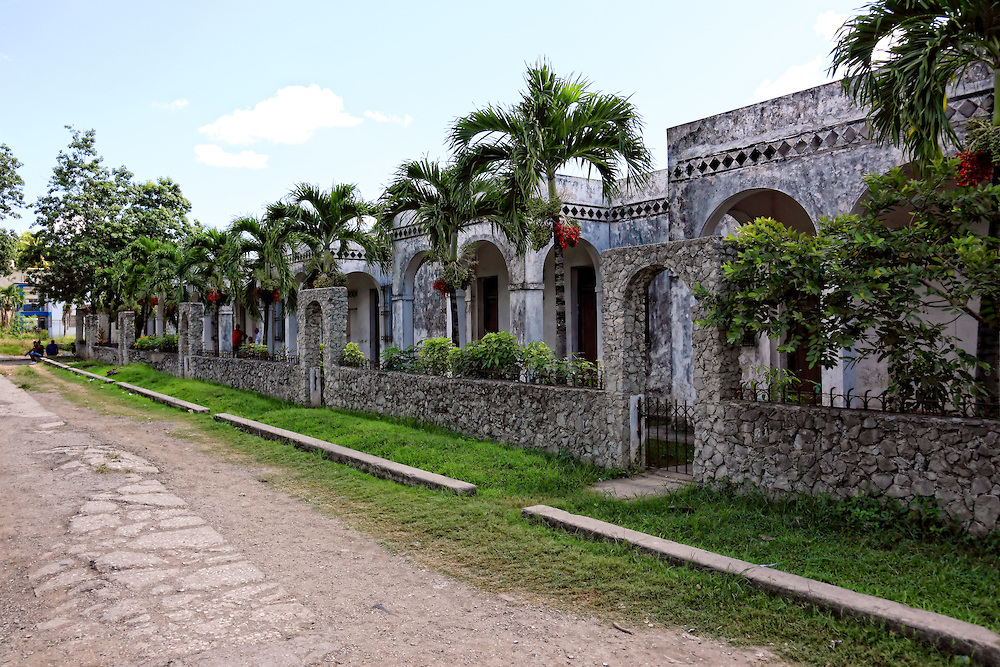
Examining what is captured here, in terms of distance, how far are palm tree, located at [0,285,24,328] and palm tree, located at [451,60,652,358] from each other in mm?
51859

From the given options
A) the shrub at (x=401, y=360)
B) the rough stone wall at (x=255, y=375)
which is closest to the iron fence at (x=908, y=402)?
the shrub at (x=401, y=360)

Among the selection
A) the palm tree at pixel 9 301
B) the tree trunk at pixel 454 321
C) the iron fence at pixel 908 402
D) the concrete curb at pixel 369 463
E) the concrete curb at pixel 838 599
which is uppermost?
the palm tree at pixel 9 301

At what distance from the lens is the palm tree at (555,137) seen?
9094 millimetres

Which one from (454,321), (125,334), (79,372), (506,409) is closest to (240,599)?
(506,409)

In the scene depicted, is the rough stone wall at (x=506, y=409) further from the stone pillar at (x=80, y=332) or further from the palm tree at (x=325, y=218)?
the stone pillar at (x=80, y=332)

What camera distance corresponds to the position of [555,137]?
916 cm

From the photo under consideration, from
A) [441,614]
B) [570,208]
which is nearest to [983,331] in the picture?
[441,614]

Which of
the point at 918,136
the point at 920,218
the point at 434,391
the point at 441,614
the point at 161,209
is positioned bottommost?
the point at 441,614

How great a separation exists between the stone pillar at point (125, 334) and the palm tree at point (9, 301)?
2996 centimetres

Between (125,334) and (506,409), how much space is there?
22.0 m

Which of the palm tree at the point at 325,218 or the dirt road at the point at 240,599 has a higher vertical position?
the palm tree at the point at 325,218

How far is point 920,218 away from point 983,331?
1.05 metres

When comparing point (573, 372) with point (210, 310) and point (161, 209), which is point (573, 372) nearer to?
point (210, 310)

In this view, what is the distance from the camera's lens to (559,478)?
7.30 metres
